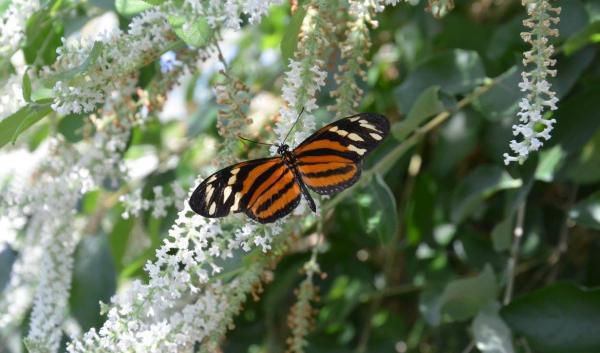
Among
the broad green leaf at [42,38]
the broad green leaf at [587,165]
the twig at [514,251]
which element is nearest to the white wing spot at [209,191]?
the broad green leaf at [42,38]

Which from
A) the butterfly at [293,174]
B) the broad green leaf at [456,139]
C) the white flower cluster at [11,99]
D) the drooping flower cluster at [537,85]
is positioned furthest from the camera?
the broad green leaf at [456,139]

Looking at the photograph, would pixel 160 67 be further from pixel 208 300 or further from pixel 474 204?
pixel 474 204

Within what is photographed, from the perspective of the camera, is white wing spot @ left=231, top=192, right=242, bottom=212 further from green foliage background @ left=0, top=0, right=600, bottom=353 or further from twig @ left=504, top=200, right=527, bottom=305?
twig @ left=504, top=200, right=527, bottom=305

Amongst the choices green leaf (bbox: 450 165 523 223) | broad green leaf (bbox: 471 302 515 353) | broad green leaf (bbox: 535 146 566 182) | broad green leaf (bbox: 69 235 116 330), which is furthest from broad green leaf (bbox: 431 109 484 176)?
broad green leaf (bbox: 69 235 116 330)

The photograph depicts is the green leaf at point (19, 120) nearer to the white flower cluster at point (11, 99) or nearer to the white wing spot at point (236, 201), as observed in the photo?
the white flower cluster at point (11, 99)

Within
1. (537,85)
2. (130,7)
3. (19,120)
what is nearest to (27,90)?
(19,120)

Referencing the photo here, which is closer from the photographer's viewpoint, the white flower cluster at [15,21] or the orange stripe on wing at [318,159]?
the orange stripe on wing at [318,159]
